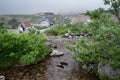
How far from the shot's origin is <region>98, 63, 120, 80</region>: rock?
13.2m

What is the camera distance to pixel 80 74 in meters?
15.7

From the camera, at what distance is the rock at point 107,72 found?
13.2 meters

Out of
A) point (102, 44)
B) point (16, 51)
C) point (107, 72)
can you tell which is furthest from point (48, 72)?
point (102, 44)

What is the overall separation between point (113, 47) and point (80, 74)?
416cm

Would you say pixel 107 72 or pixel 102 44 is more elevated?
pixel 102 44

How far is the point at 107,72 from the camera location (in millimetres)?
13852

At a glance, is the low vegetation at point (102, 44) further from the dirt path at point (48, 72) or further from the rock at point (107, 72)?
the dirt path at point (48, 72)

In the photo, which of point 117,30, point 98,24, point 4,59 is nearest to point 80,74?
point 98,24

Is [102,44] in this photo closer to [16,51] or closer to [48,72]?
[48,72]

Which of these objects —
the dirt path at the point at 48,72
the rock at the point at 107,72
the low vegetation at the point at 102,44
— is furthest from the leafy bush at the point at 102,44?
the dirt path at the point at 48,72

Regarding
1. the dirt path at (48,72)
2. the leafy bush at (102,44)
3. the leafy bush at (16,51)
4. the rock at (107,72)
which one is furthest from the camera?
the leafy bush at (16,51)

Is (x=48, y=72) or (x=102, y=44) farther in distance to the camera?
(x=48, y=72)

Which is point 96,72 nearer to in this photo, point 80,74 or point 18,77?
point 80,74

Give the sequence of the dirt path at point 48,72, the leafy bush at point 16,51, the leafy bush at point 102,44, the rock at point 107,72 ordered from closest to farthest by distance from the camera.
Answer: the leafy bush at point 102,44, the rock at point 107,72, the dirt path at point 48,72, the leafy bush at point 16,51
